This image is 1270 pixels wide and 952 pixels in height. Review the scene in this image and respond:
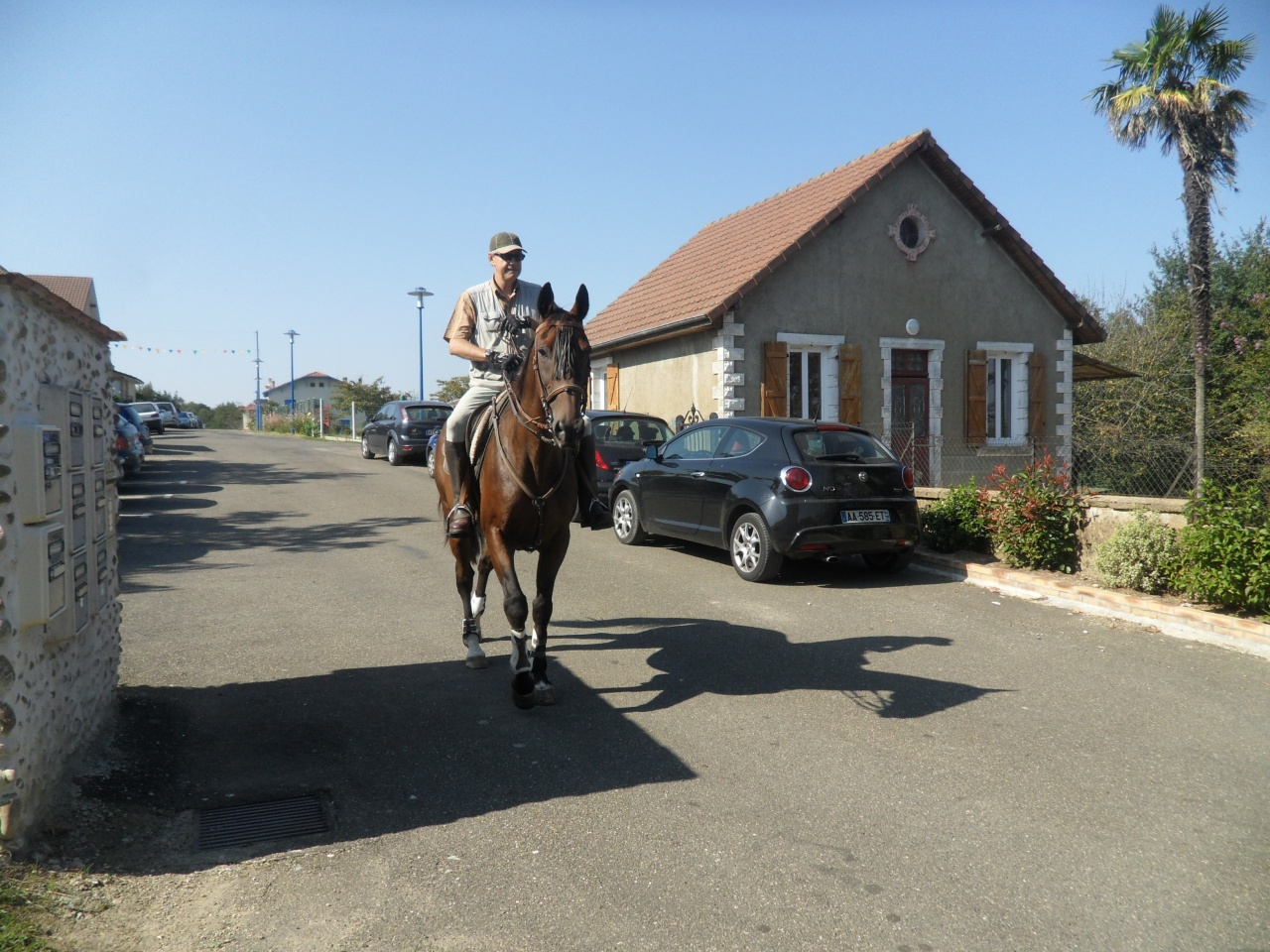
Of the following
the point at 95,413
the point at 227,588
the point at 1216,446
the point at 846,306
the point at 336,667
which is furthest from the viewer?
the point at 1216,446

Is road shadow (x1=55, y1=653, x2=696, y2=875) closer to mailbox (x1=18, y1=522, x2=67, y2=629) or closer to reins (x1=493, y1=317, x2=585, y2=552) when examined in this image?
mailbox (x1=18, y1=522, x2=67, y2=629)

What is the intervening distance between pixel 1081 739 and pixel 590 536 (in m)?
8.39

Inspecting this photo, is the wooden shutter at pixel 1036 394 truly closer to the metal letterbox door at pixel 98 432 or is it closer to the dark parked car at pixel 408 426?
the dark parked car at pixel 408 426

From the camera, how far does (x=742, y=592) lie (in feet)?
29.4

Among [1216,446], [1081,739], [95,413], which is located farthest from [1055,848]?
[1216,446]

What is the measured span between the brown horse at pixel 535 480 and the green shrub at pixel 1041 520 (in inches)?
223

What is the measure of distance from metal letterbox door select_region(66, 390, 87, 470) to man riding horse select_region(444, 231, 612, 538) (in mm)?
2261

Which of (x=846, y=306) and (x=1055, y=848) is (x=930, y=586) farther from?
(x=846, y=306)

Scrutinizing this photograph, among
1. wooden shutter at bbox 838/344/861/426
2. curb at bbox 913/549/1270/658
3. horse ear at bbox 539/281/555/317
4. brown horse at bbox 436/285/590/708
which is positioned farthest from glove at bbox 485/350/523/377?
wooden shutter at bbox 838/344/861/426

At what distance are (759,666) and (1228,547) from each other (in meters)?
3.93

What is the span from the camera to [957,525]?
10.5m

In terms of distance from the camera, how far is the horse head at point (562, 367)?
484cm

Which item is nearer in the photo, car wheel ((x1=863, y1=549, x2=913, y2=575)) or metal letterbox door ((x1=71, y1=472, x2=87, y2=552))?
metal letterbox door ((x1=71, y1=472, x2=87, y2=552))

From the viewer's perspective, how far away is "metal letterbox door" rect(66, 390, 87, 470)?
418 cm
